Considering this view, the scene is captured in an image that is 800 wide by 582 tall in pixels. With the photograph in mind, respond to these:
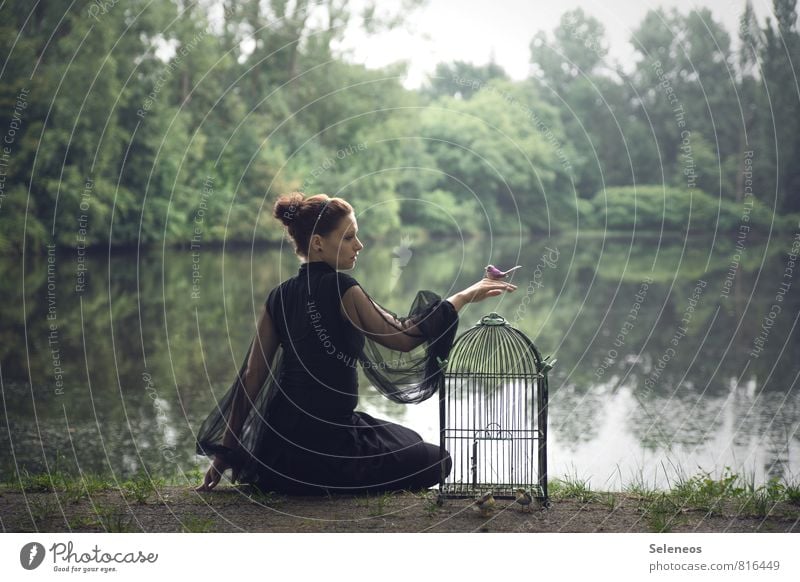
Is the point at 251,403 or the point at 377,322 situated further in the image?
the point at 251,403

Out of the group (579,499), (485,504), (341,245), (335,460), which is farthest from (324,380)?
(579,499)

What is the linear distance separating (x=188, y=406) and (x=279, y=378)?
561 centimetres

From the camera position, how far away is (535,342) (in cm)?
1605

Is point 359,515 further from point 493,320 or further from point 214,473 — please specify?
point 493,320

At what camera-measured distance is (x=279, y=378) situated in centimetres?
501

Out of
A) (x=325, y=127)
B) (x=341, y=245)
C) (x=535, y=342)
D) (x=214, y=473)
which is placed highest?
(x=325, y=127)

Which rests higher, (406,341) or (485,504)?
(406,341)

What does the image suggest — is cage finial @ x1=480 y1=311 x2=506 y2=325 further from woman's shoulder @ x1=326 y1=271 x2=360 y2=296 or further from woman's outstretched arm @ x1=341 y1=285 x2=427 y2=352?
woman's shoulder @ x1=326 y1=271 x2=360 y2=296

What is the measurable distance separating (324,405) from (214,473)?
2.38 feet

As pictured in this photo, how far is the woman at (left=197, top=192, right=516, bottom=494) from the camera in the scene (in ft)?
15.6

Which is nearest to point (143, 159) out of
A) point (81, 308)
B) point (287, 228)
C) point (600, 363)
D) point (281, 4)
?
point (281, 4)

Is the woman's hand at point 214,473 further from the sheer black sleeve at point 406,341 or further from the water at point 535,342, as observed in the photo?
the water at point 535,342

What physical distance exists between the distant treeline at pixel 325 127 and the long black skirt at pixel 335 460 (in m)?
8.31

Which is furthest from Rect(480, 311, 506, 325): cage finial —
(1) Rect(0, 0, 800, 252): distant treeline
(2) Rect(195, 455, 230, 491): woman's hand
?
(1) Rect(0, 0, 800, 252): distant treeline
